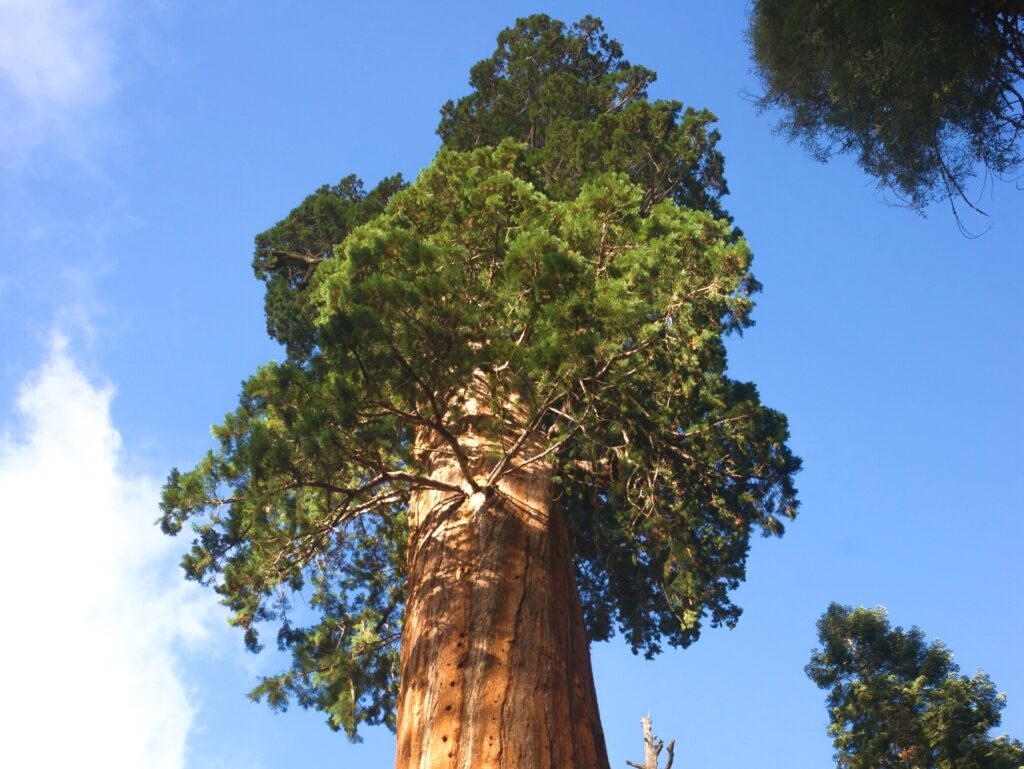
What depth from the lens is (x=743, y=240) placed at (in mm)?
7164

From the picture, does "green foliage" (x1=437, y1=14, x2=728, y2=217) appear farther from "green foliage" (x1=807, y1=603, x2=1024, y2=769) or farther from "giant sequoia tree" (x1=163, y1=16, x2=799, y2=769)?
"green foliage" (x1=807, y1=603, x2=1024, y2=769)

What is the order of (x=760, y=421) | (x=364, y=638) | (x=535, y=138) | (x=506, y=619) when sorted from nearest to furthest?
(x=506, y=619) → (x=364, y=638) → (x=760, y=421) → (x=535, y=138)

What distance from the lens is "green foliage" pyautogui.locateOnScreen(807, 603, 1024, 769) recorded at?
38.6ft

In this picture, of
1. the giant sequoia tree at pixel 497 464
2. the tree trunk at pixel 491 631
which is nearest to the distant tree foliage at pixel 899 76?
the giant sequoia tree at pixel 497 464

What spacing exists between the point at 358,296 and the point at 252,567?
2.30 meters

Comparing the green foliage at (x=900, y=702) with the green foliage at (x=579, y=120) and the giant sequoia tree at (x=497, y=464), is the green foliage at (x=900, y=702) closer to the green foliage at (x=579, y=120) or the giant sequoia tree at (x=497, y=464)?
the giant sequoia tree at (x=497, y=464)

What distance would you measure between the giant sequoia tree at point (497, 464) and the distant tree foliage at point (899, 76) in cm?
141

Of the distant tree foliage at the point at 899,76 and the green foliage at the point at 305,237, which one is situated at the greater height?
the green foliage at the point at 305,237

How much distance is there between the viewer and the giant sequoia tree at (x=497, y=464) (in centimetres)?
592

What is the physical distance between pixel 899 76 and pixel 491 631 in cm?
399

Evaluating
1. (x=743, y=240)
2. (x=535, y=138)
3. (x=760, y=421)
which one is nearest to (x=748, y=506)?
(x=760, y=421)

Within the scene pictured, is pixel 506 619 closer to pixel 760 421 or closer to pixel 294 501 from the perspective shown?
pixel 294 501

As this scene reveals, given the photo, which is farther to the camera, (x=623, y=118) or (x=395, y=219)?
(x=623, y=118)

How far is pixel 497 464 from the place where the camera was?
702cm
